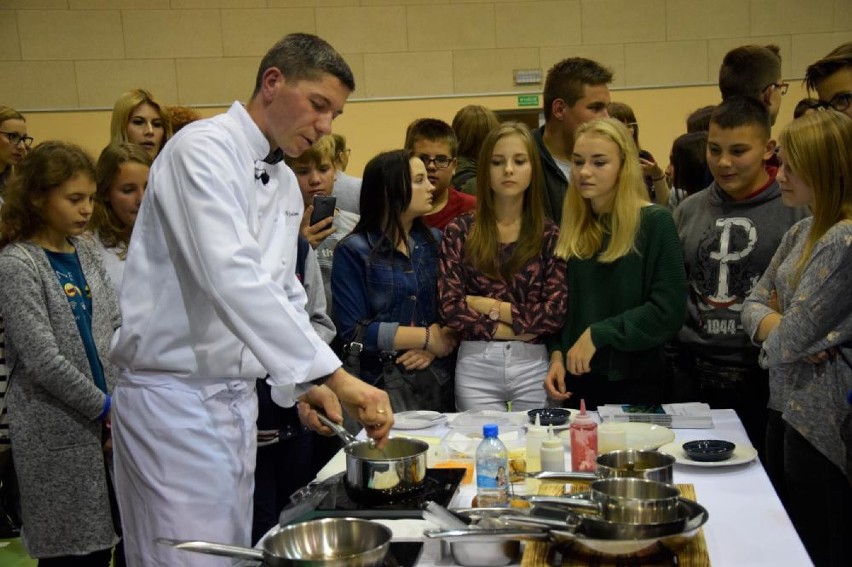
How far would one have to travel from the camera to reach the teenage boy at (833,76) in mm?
2932

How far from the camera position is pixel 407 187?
2973 millimetres

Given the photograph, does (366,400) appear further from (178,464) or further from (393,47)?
(393,47)


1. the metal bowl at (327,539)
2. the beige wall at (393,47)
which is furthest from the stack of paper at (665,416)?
the beige wall at (393,47)

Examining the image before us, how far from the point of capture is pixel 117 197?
2.95 meters

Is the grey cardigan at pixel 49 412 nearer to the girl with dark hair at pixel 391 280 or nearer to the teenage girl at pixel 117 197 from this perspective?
the teenage girl at pixel 117 197

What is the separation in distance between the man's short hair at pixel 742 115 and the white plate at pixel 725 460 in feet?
4.15

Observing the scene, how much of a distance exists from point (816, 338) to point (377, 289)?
4.41 ft

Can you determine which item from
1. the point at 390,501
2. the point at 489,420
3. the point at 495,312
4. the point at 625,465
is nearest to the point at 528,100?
the point at 495,312

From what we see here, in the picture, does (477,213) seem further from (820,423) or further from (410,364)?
(820,423)

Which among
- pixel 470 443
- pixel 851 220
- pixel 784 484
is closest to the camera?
pixel 470 443

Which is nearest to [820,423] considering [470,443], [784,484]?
[784,484]

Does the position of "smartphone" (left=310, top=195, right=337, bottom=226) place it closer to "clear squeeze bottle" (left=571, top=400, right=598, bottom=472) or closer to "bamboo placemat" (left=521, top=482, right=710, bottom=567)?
"clear squeeze bottle" (left=571, top=400, right=598, bottom=472)

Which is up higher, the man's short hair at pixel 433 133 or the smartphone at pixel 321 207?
the man's short hair at pixel 433 133

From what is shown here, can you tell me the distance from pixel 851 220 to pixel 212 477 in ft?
5.61
